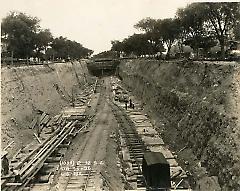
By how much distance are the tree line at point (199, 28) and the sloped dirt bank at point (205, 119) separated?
155 inches

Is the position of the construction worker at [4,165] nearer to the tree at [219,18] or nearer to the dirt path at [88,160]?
the dirt path at [88,160]

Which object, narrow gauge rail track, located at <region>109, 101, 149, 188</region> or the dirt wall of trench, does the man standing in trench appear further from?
narrow gauge rail track, located at <region>109, 101, 149, 188</region>

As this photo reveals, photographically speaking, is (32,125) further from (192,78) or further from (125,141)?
(192,78)

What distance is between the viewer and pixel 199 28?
1265 inches

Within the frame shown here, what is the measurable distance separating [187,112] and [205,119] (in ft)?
7.67

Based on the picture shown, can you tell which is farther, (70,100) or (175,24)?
(175,24)

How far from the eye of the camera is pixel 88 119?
24.1 m

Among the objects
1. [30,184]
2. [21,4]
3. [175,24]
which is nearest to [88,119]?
[30,184]

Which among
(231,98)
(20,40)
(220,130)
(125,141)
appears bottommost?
(125,141)

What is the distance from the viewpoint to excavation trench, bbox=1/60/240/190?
1247 cm

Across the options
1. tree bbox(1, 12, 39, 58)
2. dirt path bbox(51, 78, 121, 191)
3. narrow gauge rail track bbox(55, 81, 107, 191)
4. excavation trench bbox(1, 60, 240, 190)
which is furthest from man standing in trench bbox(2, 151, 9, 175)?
tree bbox(1, 12, 39, 58)

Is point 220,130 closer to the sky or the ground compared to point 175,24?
closer to the ground

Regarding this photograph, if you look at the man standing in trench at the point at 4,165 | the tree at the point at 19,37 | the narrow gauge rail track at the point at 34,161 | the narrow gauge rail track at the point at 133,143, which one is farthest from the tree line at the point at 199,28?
the tree at the point at 19,37

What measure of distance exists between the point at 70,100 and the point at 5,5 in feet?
74.6
